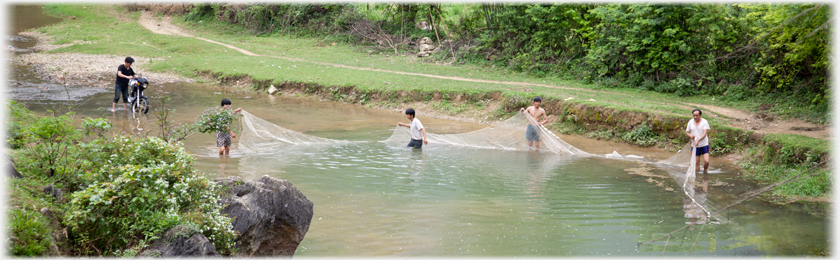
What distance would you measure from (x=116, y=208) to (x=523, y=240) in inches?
176

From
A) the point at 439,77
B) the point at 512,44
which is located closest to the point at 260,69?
the point at 439,77

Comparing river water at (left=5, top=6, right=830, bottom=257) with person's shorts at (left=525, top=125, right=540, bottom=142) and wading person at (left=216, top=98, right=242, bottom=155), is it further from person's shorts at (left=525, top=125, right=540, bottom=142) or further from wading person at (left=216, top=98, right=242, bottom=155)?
person's shorts at (left=525, top=125, right=540, bottom=142)

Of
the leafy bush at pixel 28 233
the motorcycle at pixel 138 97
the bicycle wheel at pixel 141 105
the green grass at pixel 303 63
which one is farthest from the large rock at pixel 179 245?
the green grass at pixel 303 63

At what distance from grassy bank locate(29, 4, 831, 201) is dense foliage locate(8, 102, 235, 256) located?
8864 mm

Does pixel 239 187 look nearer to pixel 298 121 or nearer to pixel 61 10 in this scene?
pixel 298 121

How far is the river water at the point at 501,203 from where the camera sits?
21.9ft

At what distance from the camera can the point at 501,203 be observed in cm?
855

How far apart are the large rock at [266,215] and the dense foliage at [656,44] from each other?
23.9 feet

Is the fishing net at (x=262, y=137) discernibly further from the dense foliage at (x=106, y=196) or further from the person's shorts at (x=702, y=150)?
the person's shorts at (x=702, y=150)

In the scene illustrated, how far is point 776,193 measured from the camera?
9156mm

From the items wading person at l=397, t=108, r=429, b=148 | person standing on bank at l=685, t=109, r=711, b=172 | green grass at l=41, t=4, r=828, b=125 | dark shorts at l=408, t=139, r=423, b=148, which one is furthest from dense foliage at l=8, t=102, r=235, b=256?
green grass at l=41, t=4, r=828, b=125

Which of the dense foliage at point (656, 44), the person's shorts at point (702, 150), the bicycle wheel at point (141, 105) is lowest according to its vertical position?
the bicycle wheel at point (141, 105)

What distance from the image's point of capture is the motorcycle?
49.2 ft

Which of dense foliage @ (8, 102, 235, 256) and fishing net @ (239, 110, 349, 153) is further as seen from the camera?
fishing net @ (239, 110, 349, 153)
